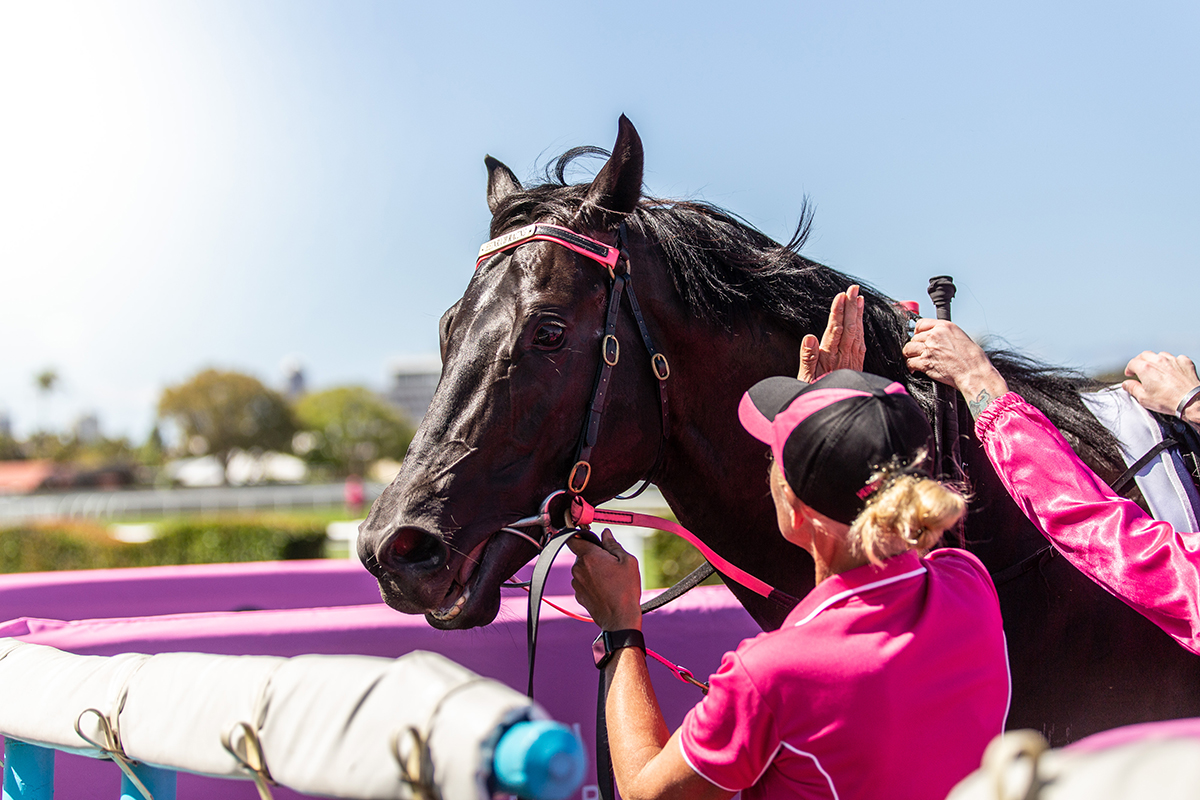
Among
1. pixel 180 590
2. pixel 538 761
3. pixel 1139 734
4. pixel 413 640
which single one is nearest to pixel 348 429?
pixel 180 590

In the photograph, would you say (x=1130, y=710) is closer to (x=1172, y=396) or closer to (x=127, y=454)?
(x=1172, y=396)

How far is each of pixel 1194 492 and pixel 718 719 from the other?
144cm

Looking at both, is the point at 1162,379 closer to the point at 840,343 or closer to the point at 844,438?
the point at 840,343

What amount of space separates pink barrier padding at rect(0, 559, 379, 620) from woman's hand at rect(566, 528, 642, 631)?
8.50 feet

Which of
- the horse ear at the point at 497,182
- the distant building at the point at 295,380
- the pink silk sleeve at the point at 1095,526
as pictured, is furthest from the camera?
the distant building at the point at 295,380

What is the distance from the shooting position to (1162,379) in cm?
203

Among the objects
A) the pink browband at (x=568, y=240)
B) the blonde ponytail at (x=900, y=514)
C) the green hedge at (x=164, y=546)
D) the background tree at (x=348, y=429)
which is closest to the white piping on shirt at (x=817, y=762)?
the blonde ponytail at (x=900, y=514)

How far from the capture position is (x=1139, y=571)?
145 cm

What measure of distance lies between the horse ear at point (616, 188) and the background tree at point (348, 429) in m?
68.4

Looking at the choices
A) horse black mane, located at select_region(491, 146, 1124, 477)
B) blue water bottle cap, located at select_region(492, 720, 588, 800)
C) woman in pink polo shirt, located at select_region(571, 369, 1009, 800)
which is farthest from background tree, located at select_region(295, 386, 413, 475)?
blue water bottle cap, located at select_region(492, 720, 588, 800)

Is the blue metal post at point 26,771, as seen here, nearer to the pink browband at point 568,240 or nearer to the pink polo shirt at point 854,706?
the pink polo shirt at point 854,706

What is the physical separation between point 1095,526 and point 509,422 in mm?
1211

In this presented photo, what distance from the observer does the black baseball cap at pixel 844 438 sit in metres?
1.21

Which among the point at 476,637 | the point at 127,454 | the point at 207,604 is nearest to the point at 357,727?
the point at 476,637
